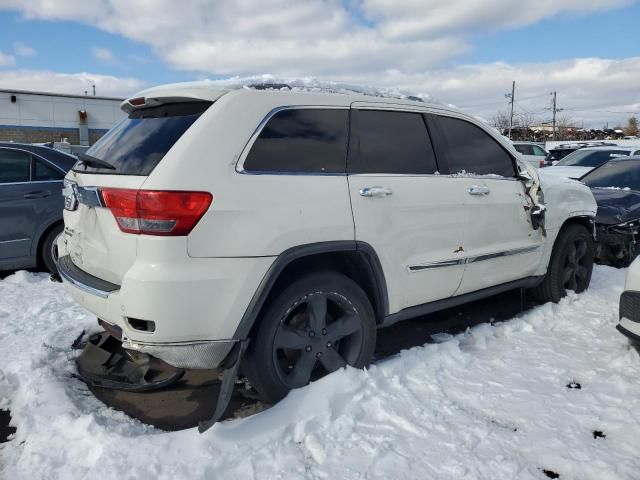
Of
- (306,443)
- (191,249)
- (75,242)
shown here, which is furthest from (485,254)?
(75,242)

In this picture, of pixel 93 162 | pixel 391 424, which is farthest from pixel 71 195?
pixel 391 424

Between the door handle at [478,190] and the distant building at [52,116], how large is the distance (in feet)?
89.6

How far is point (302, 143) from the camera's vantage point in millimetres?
2975

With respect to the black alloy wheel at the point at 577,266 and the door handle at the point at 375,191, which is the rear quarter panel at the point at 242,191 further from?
the black alloy wheel at the point at 577,266

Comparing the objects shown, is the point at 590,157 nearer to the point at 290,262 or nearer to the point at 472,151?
the point at 472,151

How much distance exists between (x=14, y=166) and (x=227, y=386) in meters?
4.90

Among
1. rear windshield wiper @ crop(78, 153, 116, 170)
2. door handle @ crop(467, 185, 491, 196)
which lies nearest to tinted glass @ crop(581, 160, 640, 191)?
door handle @ crop(467, 185, 491, 196)

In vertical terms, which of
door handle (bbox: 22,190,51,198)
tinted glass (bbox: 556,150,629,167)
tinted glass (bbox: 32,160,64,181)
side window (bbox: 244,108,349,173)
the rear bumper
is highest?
tinted glass (bbox: 556,150,629,167)

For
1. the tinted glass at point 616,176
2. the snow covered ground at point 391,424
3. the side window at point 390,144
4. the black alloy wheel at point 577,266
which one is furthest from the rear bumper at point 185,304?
the tinted glass at point 616,176

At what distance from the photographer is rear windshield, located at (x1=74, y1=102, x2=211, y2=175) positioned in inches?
106

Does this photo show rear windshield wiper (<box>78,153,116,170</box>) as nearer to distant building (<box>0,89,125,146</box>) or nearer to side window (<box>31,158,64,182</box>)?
side window (<box>31,158,64,182</box>)

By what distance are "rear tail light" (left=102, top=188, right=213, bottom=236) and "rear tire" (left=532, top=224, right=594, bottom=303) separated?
3567mm

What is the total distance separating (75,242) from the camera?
3.12m

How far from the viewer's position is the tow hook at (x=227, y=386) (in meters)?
2.56
